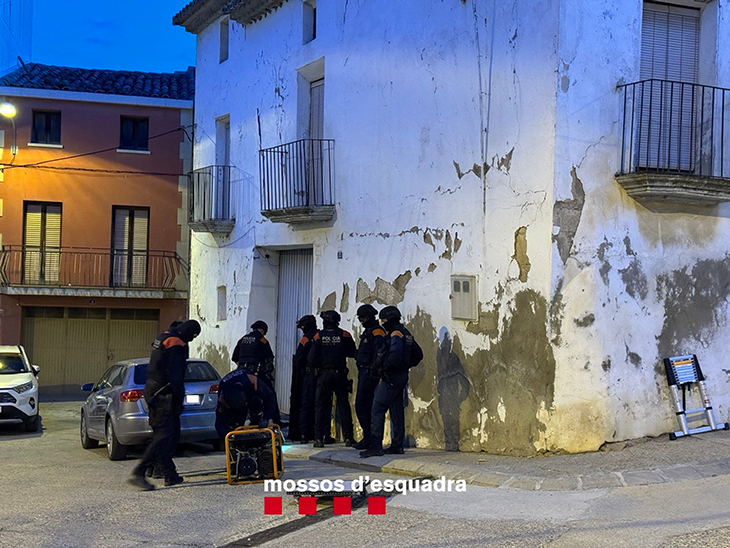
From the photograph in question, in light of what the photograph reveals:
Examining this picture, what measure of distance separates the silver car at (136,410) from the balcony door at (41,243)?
1260 centimetres

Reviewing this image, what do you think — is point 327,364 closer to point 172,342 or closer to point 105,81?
→ point 172,342

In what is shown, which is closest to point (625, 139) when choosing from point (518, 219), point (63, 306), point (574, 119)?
point (574, 119)

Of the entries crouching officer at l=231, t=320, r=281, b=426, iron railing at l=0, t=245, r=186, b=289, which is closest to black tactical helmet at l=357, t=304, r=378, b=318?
crouching officer at l=231, t=320, r=281, b=426

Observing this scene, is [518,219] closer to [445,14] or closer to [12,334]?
[445,14]

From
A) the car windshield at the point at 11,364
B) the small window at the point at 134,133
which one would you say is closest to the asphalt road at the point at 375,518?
the car windshield at the point at 11,364

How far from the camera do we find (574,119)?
10.3m

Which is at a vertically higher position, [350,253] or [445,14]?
[445,14]

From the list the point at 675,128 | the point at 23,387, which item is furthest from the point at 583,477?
the point at 23,387

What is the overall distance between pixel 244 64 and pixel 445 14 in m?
6.52

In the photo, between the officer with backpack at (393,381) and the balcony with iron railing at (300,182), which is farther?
the balcony with iron railing at (300,182)

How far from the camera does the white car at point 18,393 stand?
15.9 m

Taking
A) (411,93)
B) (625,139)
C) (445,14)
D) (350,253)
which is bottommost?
(350,253)

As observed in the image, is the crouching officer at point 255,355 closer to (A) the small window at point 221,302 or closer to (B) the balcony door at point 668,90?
(A) the small window at point 221,302

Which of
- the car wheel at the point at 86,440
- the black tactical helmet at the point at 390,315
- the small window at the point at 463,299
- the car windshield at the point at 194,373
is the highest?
the small window at the point at 463,299
